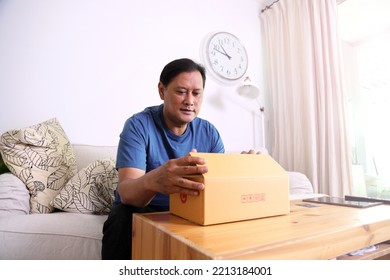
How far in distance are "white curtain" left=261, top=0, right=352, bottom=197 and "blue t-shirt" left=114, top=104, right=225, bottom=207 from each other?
Answer: 1175 millimetres

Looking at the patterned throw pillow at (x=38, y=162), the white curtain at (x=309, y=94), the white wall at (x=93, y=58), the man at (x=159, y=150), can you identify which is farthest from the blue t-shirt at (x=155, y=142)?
the white curtain at (x=309, y=94)

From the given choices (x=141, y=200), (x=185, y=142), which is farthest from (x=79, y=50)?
(x=141, y=200)

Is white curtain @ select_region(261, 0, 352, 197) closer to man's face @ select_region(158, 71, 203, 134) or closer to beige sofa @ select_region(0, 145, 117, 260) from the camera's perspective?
man's face @ select_region(158, 71, 203, 134)

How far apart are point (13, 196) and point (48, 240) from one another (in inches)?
11.9

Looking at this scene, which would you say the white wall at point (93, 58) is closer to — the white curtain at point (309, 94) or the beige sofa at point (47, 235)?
the white curtain at point (309, 94)

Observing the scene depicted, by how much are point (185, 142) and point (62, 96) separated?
1.03m

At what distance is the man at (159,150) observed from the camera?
593 millimetres

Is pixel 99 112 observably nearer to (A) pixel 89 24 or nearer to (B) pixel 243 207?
(A) pixel 89 24

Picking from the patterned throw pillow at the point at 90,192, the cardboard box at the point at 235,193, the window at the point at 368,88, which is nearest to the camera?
the cardboard box at the point at 235,193

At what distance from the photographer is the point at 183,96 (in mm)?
917

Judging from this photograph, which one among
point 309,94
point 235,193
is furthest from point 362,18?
point 235,193

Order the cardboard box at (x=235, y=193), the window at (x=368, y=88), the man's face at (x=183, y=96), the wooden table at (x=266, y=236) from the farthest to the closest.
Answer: the window at (x=368, y=88) → the man's face at (x=183, y=96) → the cardboard box at (x=235, y=193) → the wooden table at (x=266, y=236)

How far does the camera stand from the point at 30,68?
4.93 feet

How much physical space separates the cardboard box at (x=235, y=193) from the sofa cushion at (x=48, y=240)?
0.46 meters
